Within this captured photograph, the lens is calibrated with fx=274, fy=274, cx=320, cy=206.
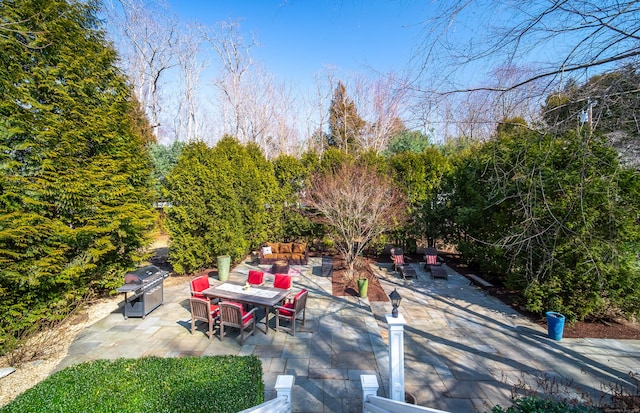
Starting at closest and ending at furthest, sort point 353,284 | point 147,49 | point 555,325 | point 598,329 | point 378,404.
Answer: point 378,404
point 555,325
point 598,329
point 353,284
point 147,49

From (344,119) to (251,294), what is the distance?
22157mm

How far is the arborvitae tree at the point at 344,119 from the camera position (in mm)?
25828

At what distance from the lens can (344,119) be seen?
2583 centimetres

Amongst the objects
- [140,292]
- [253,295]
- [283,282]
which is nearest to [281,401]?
[253,295]

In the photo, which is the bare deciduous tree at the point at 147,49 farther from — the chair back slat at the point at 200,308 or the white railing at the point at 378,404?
the white railing at the point at 378,404

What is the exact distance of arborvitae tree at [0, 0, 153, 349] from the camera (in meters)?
5.54

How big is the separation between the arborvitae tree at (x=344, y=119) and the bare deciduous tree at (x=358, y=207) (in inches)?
526

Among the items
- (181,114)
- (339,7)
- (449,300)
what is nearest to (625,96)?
(339,7)

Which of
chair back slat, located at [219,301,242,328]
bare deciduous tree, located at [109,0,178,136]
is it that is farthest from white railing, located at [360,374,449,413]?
bare deciduous tree, located at [109,0,178,136]

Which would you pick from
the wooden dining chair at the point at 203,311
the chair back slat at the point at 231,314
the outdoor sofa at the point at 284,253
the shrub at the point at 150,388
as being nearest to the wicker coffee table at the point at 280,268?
the outdoor sofa at the point at 284,253

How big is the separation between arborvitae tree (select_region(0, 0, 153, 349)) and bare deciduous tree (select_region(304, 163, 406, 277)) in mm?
6568

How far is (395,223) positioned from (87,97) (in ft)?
36.7

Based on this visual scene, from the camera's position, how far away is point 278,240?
14.5 metres

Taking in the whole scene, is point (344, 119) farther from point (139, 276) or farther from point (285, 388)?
point (285, 388)
